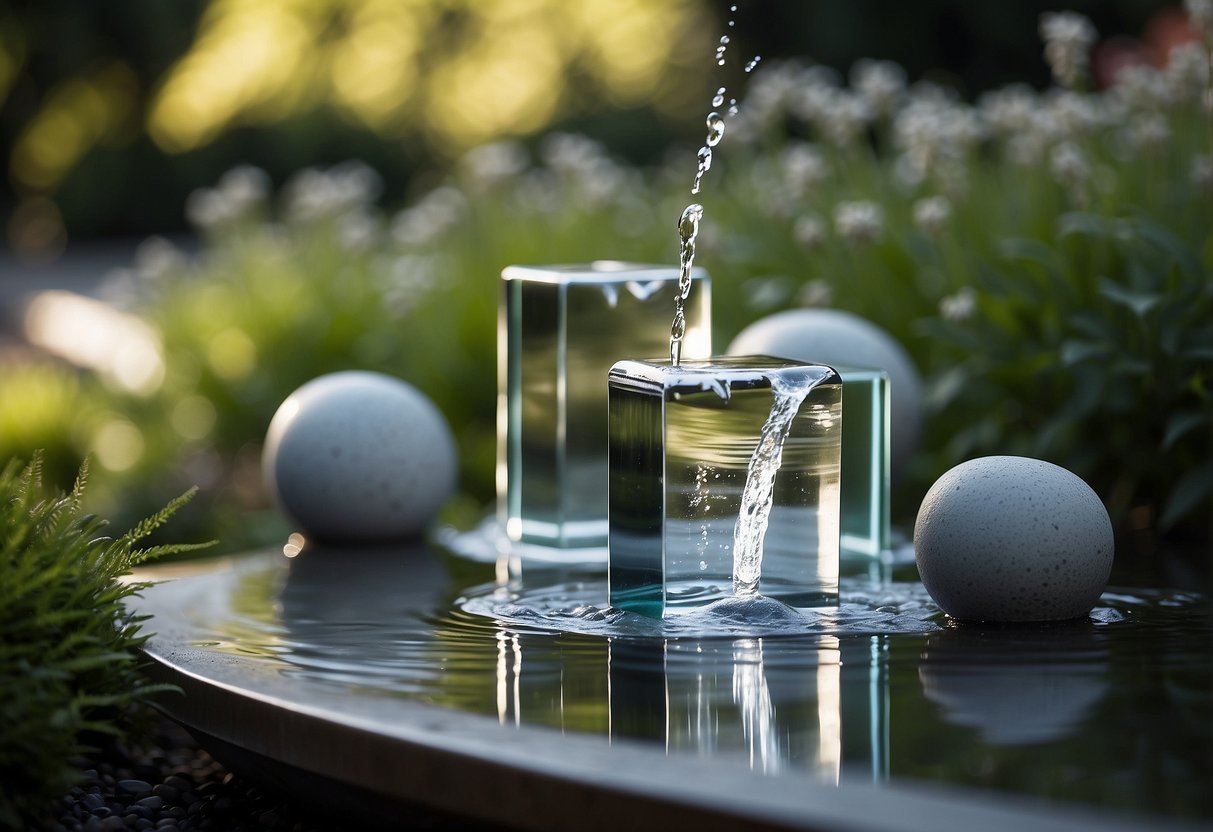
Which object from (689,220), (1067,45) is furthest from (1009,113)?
(689,220)

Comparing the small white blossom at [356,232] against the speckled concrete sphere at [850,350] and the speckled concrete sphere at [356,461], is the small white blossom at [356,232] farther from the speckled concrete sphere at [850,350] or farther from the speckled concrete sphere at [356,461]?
the speckled concrete sphere at [850,350]

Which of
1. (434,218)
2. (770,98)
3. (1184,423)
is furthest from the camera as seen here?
(434,218)

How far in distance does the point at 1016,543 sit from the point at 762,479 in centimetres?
66

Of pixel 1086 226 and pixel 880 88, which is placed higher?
pixel 880 88

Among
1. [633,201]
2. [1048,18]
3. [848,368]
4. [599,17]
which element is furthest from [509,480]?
[599,17]

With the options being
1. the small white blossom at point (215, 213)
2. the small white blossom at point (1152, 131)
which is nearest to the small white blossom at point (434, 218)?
the small white blossom at point (215, 213)

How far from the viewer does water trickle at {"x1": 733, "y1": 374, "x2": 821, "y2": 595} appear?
396 centimetres

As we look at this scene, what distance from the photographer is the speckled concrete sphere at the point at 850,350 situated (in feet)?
18.0

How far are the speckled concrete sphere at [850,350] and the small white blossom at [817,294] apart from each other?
47 cm

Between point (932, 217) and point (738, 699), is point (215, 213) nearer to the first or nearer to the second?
point (932, 217)

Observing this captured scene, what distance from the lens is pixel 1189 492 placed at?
16.3ft

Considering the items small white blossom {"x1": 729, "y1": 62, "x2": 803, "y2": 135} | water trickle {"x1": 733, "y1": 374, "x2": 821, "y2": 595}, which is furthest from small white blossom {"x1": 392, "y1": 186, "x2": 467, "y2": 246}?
water trickle {"x1": 733, "y1": 374, "x2": 821, "y2": 595}

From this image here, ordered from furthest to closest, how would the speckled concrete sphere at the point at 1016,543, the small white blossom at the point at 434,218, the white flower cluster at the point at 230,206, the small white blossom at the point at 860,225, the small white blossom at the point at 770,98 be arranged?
the white flower cluster at the point at 230,206 < the small white blossom at the point at 434,218 < the small white blossom at the point at 770,98 < the small white blossom at the point at 860,225 < the speckled concrete sphere at the point at 1016,543

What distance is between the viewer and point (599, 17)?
758 inches
